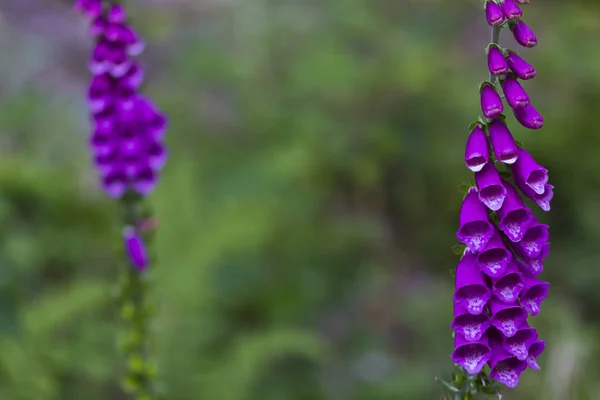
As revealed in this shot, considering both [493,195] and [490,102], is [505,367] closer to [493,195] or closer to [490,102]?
[493,195]

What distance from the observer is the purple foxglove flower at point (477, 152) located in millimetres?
1938

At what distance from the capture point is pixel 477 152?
1.94 metres

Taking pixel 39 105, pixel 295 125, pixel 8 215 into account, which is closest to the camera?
pixel 8 215

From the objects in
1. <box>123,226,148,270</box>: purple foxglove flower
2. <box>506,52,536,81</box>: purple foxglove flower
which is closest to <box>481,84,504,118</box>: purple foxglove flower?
<box>506,52,536,81</box>: purple foxglove flower

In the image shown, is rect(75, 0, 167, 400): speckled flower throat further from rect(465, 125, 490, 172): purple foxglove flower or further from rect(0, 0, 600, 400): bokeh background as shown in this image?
rect(465, 125, 490, 172): purple foxglove flower

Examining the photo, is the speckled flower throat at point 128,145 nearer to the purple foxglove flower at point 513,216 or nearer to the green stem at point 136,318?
the green stem at point 136,318

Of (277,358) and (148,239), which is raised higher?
(277,358)

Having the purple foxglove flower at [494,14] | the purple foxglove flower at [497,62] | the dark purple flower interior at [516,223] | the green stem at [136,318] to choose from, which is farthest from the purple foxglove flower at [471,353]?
the green stem at [136,318]

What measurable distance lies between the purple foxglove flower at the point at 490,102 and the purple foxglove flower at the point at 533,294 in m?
0.48

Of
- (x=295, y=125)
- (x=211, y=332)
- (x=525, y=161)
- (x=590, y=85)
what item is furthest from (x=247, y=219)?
(x=590, y=85)

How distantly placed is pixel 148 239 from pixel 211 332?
205 centimetres

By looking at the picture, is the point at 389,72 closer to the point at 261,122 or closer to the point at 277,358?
the point at 261,122

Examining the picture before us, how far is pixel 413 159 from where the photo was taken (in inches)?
273

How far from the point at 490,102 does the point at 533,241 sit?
0.40 metres
